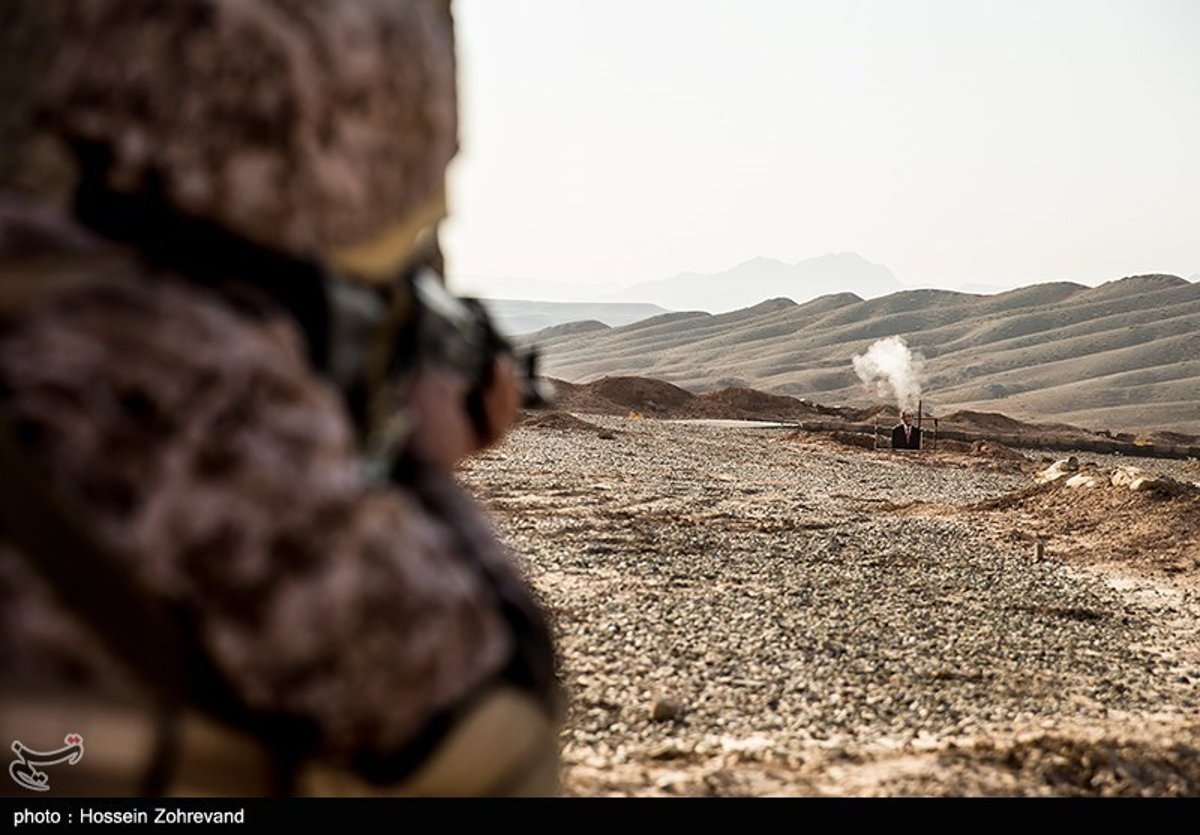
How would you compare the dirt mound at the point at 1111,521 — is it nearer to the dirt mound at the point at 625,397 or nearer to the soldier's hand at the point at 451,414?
the soldier's hand at the point at 451,414

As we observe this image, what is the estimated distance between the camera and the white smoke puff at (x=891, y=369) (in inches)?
3130

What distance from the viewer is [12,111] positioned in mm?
1486

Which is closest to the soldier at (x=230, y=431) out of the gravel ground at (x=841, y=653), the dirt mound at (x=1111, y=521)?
the gravel ground at (x=841, y=653)

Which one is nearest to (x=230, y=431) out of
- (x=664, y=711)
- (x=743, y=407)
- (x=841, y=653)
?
(x=664, y=711)

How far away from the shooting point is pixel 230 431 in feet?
4.34

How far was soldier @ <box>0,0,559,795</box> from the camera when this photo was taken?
1283 millimetres

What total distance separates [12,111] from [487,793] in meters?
1.12

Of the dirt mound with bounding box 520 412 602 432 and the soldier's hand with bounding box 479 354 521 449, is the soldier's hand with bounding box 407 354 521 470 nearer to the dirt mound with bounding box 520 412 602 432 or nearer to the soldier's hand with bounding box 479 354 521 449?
the soldier's hand with bounding box 479 354 521 449

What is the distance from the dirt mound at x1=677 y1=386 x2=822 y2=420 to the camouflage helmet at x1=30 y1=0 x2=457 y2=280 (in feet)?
146

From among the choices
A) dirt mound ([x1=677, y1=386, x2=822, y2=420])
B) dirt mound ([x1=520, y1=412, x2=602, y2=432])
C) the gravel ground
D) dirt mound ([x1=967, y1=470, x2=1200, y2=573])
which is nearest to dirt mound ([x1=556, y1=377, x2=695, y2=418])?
dirt mound ([x1=677, y1=386, x2=822, y2=420])

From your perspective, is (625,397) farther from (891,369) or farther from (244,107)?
(891,369)
